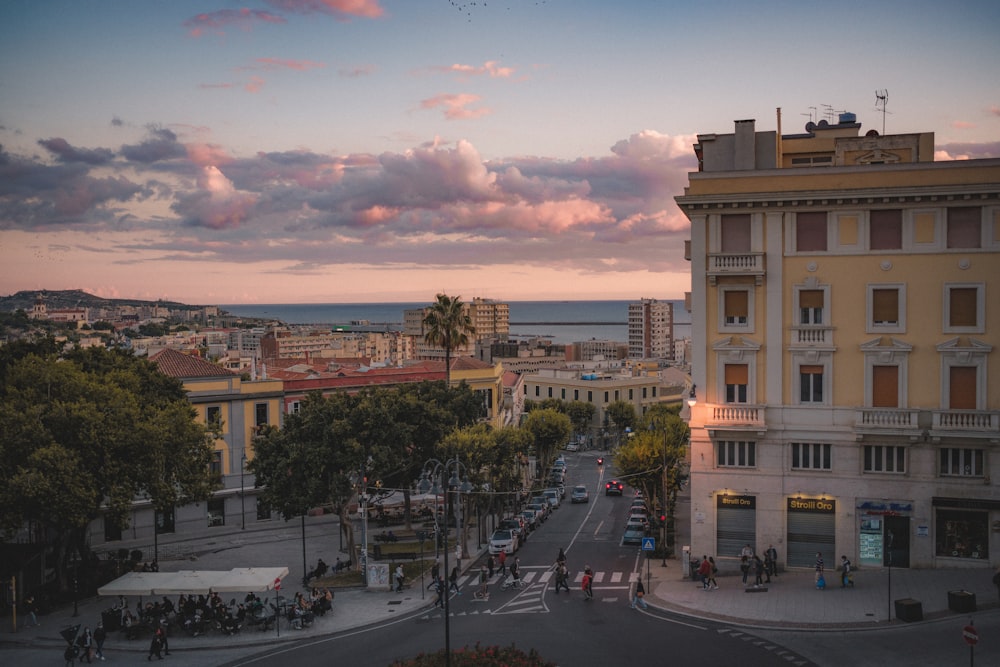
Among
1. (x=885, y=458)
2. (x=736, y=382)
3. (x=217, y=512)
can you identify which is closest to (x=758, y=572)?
(x=885, y=458)

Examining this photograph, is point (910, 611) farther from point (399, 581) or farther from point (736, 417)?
point (399, 581)

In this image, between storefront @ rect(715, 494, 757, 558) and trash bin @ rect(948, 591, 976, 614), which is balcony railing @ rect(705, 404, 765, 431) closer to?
storefront @ rect(715, 494, 757, 558)

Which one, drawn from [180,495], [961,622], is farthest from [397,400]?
[961,622]

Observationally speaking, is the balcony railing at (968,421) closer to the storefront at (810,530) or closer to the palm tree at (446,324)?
the storefront at (810,530)

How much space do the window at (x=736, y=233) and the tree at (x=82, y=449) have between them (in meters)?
29.2

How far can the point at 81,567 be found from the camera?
1783 inches

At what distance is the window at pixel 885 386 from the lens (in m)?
40.6

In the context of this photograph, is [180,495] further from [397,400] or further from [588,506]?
[588,506]

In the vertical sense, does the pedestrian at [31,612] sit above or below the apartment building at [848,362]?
below

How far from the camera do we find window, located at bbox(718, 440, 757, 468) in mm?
42375

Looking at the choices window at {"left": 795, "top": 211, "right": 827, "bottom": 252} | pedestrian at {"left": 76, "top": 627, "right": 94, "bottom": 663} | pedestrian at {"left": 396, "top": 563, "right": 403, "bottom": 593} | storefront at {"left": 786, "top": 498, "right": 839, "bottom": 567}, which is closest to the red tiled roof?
pedestrian at {"left": 396, "top": 563, "right": 403, "bottom": 593}

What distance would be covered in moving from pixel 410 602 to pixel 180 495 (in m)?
17.3

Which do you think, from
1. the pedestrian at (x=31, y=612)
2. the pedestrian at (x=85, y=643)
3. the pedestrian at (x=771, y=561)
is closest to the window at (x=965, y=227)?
the pedestrian at (x=771, y=561)

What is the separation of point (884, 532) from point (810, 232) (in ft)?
47.7
